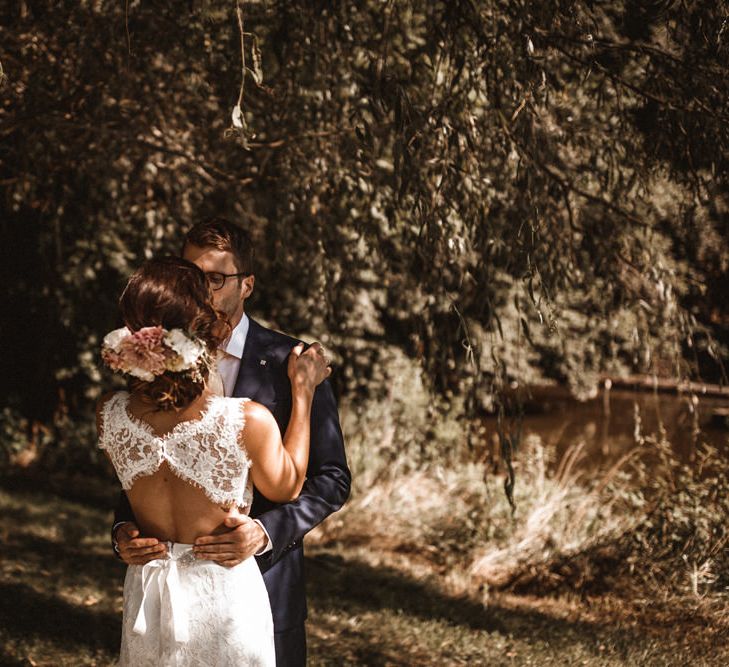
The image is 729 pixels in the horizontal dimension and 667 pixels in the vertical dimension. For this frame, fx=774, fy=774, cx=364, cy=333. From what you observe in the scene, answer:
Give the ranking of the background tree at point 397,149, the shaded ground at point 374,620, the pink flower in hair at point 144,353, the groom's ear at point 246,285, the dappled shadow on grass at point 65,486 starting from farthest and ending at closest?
the dappled shadow on grass at point 65,486 < the shaded ground at point 374,620 < the background tree at point 397,149 < the groom's ear at point 246,285 < the pink flower in hair at point 144,353

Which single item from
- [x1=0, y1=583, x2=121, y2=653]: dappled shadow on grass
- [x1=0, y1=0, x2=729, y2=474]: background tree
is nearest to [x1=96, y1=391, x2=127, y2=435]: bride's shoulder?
[x1=0, y1=0, x2=729, y2=474]: background tree

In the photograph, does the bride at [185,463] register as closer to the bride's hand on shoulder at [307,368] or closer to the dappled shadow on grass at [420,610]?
the bride's hand on shoulder at [307,368]

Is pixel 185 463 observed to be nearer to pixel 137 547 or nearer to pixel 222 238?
pixel 137 547

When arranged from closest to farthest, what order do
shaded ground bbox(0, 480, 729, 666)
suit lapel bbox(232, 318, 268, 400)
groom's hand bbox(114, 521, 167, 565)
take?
groom's hand bbox(114, 521, 167, 565) → suit lapel bbox(232, 318, 268, 400) → shaded ground bbox(0, 480, 729, 666)

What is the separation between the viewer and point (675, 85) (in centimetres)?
363

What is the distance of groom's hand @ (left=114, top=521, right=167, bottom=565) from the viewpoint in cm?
206

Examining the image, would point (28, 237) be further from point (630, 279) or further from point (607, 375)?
point (607, 375)

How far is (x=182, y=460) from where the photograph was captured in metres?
1.97

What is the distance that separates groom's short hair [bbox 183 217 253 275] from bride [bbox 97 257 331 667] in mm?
382

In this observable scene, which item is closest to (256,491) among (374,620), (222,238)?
(222,238)

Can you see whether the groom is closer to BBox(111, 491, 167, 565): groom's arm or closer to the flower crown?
BBox(111, 491, 167, 565): groom's arm

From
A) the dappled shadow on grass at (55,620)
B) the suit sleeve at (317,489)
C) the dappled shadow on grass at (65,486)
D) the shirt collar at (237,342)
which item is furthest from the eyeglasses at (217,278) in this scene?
the dappled shadow on grass at (65,486)

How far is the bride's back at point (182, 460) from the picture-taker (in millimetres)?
1966

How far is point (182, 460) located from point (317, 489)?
1.48 ft
